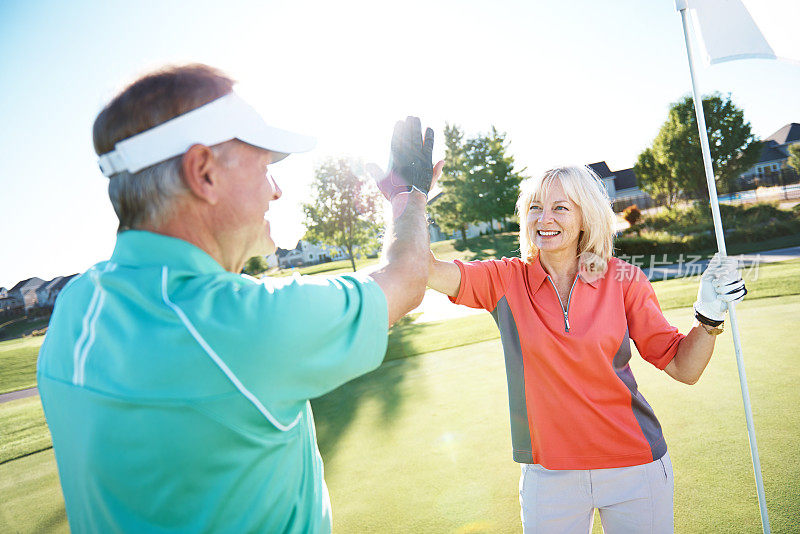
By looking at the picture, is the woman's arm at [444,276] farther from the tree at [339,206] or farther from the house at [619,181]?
the house at [619,181]

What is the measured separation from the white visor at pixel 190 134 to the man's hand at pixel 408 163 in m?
0.60

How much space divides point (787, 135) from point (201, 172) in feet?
186

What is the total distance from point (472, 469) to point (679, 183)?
30033mm

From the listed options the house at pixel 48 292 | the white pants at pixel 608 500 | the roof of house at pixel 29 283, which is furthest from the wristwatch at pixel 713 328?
the roof of house at pixel 29 283

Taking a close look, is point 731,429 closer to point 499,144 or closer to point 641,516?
point 641,516

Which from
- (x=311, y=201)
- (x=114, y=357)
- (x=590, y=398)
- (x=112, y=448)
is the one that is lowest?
(x=590, y=398)

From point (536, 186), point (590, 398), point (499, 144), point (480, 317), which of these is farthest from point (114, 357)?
point (499, 144)

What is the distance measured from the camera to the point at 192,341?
0.77m

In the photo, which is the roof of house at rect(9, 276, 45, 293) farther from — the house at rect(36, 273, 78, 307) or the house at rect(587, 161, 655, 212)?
the house at rect(587, 161, 655, 212)

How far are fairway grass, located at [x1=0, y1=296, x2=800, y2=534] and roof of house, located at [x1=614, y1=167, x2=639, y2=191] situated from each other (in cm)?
4695

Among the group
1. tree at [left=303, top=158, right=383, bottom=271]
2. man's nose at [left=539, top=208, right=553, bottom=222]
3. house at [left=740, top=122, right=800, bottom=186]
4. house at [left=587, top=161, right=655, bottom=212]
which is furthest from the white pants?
house at [left=587, top=161, right=655, bottom=212]

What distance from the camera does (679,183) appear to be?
27.7 metres

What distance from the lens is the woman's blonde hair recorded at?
221 cm

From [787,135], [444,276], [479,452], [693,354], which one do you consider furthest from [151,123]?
[787,135]
